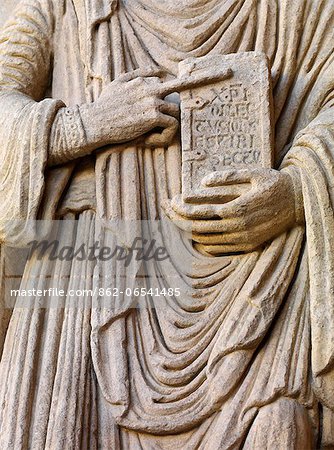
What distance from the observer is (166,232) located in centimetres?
354

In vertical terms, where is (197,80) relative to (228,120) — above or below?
above

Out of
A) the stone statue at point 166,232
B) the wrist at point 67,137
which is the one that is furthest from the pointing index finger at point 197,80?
the wrist at point 67,137

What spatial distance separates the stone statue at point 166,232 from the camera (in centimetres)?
322

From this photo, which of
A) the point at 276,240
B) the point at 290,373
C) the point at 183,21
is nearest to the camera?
the point at 290,373

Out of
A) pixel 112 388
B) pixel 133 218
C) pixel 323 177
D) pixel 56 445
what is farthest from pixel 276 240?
pixel 56 445

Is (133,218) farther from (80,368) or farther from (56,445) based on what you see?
(56,445)

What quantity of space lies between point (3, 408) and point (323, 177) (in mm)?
1212

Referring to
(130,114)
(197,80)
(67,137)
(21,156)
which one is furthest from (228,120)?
(21,156)

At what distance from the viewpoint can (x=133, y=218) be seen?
11.5 feet

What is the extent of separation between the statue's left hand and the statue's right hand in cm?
29

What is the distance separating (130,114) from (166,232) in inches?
15.9
